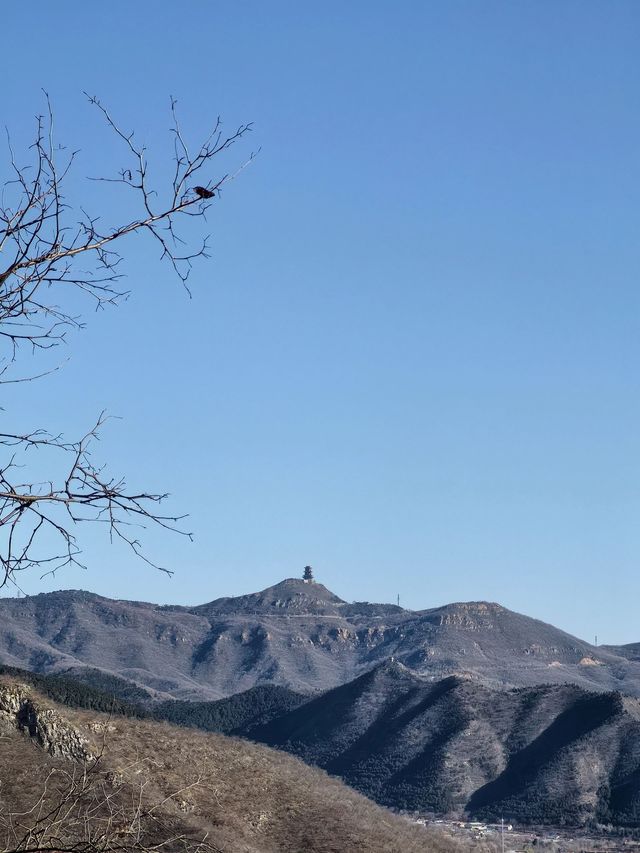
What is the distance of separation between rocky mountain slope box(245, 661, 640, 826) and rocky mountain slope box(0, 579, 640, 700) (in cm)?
3798

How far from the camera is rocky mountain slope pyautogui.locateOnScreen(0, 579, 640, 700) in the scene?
543 feet

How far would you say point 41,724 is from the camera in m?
48.2

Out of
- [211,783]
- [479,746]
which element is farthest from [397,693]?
[211,783]

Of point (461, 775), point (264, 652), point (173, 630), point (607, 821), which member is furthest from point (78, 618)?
point (607, 821)

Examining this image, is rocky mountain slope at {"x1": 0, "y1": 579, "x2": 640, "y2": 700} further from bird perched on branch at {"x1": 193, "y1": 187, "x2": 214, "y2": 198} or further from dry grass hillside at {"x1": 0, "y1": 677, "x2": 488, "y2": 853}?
bird perched on branch at {"x1": 193, "y1": 187, "x2": 214, "y2": 198}

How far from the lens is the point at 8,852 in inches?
134

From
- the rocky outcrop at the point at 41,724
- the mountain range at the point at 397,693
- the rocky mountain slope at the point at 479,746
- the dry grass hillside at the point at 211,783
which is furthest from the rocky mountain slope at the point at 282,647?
the rocky outcrop at the point at 41,724

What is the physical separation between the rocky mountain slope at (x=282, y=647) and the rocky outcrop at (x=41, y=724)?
10516 cm

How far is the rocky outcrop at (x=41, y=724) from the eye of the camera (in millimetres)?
46906

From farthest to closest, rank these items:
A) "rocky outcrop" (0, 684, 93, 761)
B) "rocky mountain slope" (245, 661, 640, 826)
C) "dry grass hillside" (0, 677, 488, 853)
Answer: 1. "rocky mountain slope" (245, 661, 640, 826)
2. "rocky outcrop" (0, 684, 93, 761)
3. "dry grass hillside" (0, 677, 488, 853)

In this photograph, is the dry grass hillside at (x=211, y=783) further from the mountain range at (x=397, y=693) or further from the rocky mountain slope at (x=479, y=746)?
the rocky mountain slope at (x=479, y=746)

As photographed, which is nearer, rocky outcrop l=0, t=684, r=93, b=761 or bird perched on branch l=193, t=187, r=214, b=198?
bird perched on branch l=193, t=187, r=214, b=198

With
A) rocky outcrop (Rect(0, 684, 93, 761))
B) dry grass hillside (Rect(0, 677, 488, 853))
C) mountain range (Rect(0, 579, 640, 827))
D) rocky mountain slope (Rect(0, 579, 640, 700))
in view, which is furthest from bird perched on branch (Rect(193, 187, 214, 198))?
rocky mountain slope (Rect(0, 579, 640, 700))

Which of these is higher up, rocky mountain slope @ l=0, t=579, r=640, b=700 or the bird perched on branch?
rocky mountain slope @ l=0, t=579, r=640, b=700
